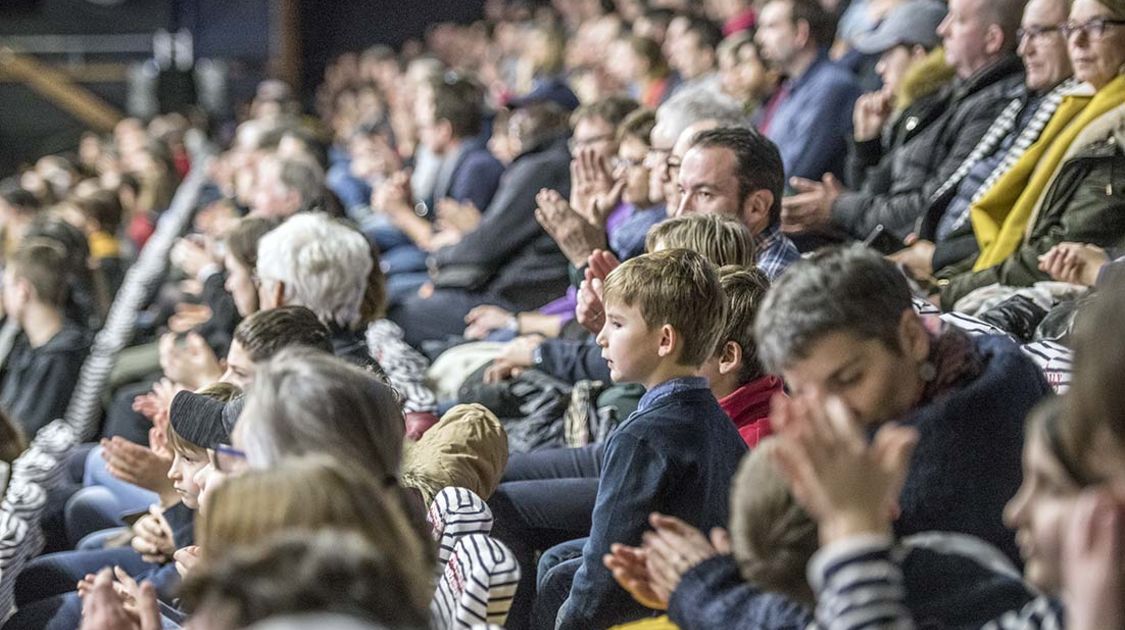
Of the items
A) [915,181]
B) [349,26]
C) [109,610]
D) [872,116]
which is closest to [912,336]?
[109,610]

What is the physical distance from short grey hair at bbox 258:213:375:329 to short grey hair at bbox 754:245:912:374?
165 cm

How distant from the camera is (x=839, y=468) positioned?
1.46 m

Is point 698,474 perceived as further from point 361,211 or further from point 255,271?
point 361,211

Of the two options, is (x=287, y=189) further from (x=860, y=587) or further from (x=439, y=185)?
(x=860, y=587)

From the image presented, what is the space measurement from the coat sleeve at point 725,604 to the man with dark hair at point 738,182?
4.69 ft

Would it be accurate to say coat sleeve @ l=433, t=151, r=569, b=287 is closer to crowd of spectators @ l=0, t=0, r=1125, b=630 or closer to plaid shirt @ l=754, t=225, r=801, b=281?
crowd of spectators @ l=0, t=0, r=1125, b=630

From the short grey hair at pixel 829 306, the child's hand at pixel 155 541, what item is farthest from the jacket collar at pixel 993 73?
the child's hand at pixel 155 541

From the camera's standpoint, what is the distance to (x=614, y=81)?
6.45 metres

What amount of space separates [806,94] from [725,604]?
3.08 metres

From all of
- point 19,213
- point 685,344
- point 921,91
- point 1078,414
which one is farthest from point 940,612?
point 19,213

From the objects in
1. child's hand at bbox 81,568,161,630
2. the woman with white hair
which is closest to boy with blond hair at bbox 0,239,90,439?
the woman with white hair

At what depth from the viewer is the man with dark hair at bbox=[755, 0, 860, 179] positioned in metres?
4.46

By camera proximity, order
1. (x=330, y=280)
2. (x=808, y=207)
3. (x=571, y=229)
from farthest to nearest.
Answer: (x=808, y=207) → (x=571, y=229) → (x=330, y=280)

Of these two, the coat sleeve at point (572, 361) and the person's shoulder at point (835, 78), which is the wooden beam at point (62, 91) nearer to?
the person's shoulder at point (835, 78)
